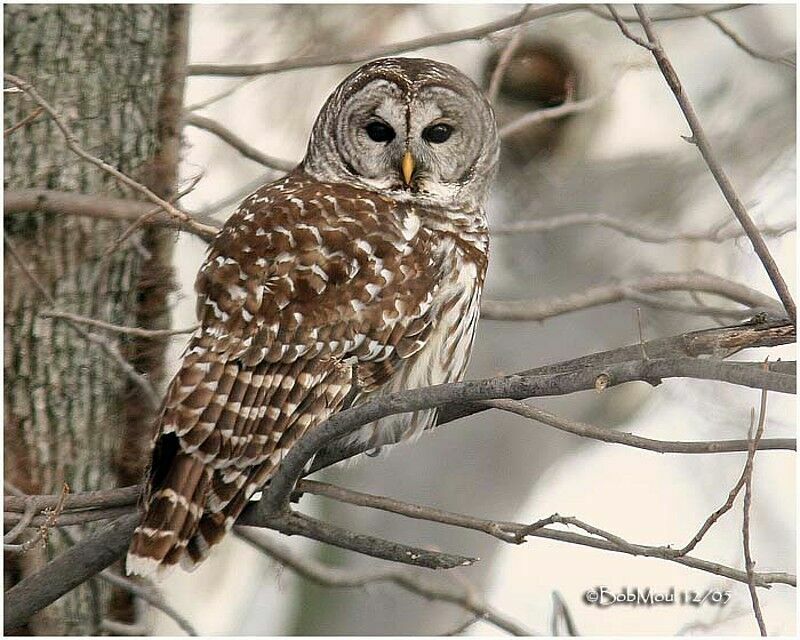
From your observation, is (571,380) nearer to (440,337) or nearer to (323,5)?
(440,337)

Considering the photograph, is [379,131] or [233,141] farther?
[233,141]

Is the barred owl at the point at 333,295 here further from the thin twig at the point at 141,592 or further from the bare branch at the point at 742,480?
the thin twig at the point at 141,592

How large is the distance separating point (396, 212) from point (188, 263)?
105 inches

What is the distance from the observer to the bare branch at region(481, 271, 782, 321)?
3.52 m

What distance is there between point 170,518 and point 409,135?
134cm

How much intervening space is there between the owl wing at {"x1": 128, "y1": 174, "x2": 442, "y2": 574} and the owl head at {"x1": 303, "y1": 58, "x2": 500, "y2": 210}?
0.13 metres

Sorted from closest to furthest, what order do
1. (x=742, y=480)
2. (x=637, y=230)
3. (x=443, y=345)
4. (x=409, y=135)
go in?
1. (x=742, y=480)
2. (x=443, y=345)
3. (x=409, y=135)
4. (x=637, y=230)

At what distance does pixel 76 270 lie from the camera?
11.7 ft

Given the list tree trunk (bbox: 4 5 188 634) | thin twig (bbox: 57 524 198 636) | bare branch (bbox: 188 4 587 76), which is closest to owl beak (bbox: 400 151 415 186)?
bare branch (bbox: 188 4 587 76)

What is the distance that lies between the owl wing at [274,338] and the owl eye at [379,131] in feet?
0.70

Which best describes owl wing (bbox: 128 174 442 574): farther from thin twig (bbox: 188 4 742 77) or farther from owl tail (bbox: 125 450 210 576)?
thin twig (bbox: 188 4 742 77)

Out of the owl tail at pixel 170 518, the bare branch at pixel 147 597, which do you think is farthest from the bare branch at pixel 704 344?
the bare branch at pixel 147 597

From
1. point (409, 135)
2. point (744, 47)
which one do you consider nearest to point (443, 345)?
point (409, 135)

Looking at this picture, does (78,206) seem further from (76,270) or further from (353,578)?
(353,578)
